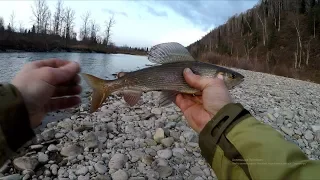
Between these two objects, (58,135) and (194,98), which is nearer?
(194,98)

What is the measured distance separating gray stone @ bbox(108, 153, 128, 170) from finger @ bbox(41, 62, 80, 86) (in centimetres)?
278

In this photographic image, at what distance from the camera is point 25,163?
4.52 metres

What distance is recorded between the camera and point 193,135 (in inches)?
242

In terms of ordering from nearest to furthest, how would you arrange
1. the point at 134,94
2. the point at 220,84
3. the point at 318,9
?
the point at 220,84 < the point at 134,94 < the point at 318,9

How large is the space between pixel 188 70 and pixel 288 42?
55568 millimetres

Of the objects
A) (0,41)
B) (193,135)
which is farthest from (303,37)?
(193,135)

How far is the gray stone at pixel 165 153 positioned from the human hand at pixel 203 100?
2.07 meters

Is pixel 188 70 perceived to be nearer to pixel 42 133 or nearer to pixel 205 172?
pixel 205 172

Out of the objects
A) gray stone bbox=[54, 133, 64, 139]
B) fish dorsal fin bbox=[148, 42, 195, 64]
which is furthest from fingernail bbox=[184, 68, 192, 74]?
gray stone bbox=[54, 133, 64, 139]

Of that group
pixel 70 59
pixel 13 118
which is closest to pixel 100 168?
pixel 13 118

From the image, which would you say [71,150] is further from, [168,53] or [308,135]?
[308,135]

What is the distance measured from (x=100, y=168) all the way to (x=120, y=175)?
16.6 inches

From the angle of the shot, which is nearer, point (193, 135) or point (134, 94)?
point (134, 94)

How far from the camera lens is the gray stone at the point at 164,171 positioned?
4.62 metres
